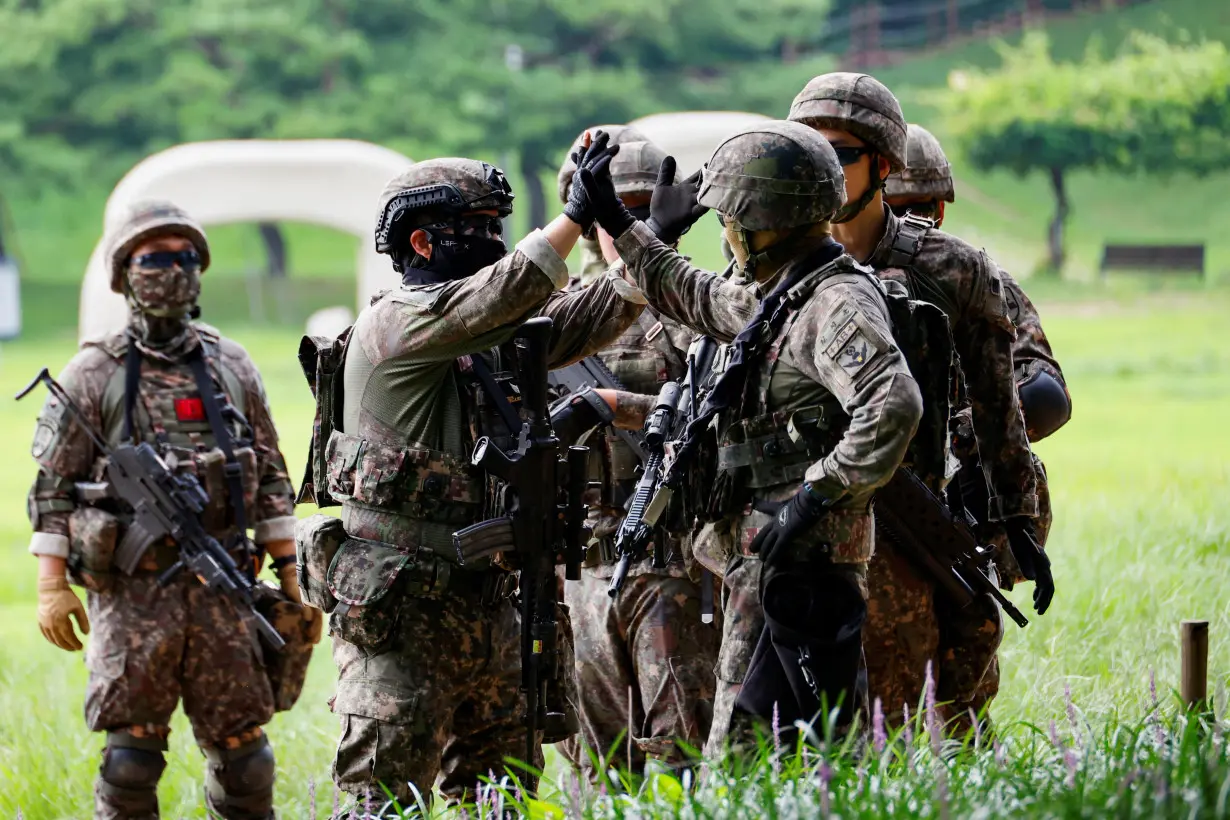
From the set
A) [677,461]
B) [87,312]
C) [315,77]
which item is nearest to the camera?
[677,461]

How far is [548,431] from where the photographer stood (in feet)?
14.5

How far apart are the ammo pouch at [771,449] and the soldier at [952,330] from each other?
56cm

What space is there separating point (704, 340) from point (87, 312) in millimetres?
7857

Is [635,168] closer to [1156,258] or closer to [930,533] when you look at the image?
[930,533]

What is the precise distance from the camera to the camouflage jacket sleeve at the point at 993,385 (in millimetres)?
4590

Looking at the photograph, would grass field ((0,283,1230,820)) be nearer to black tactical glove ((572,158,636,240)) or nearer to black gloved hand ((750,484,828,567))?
black gloved hand ((750,484,828,567))

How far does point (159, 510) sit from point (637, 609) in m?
1.68

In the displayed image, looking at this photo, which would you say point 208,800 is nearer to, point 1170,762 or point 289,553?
point 289,553

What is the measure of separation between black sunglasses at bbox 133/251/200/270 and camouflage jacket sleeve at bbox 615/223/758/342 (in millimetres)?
2319

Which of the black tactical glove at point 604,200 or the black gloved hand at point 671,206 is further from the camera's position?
the black gloved hand at point 671,206

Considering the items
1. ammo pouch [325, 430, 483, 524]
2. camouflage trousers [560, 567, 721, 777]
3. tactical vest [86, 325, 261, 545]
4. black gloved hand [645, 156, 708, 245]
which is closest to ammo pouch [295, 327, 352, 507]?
ammo pouch [325, 430, 483, 524]

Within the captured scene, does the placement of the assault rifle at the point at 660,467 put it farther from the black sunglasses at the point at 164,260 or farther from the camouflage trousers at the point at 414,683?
the black sunglasses at the point at 164,260

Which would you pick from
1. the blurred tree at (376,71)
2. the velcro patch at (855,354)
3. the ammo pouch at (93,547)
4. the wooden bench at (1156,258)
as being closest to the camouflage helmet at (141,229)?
the ammo pouch at (93,547)

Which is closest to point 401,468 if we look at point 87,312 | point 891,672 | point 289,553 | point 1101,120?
point 891,672
